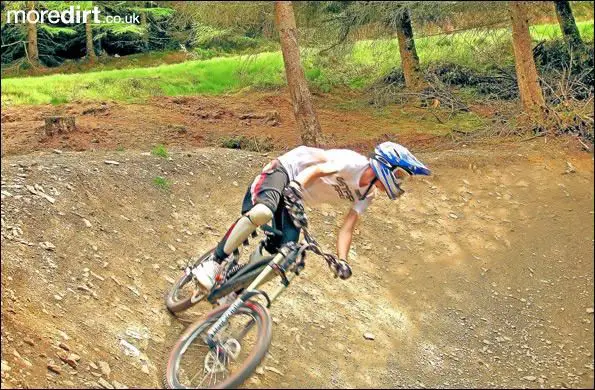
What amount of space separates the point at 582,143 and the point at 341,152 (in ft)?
21.5

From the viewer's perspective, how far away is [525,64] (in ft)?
39.5

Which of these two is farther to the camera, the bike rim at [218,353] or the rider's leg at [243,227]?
the rider's leg at [243,227]

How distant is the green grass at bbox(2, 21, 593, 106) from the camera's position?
1469 centimetres

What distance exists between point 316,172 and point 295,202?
0.29 metres

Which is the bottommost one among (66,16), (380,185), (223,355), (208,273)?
(223,355)

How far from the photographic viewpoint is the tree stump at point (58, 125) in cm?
1062

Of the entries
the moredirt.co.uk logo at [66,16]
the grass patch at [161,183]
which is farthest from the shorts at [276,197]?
the moredirt.co.uk logo at [66,16]

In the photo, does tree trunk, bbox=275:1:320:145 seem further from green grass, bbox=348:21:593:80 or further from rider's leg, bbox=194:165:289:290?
rider's leg, bbox=194:165:289:290

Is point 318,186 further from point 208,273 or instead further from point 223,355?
point 223,355

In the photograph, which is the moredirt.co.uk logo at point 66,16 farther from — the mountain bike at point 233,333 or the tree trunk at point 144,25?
the mountain bike at point 233,333

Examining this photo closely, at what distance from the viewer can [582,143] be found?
33.4 feet

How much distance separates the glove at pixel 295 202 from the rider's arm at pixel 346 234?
13.4 inches

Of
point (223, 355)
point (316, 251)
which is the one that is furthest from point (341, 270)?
point (223, 355)

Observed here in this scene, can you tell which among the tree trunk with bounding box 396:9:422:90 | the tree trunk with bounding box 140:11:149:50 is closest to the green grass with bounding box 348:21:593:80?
the tree trunk with bounding box 396:9:422:90
